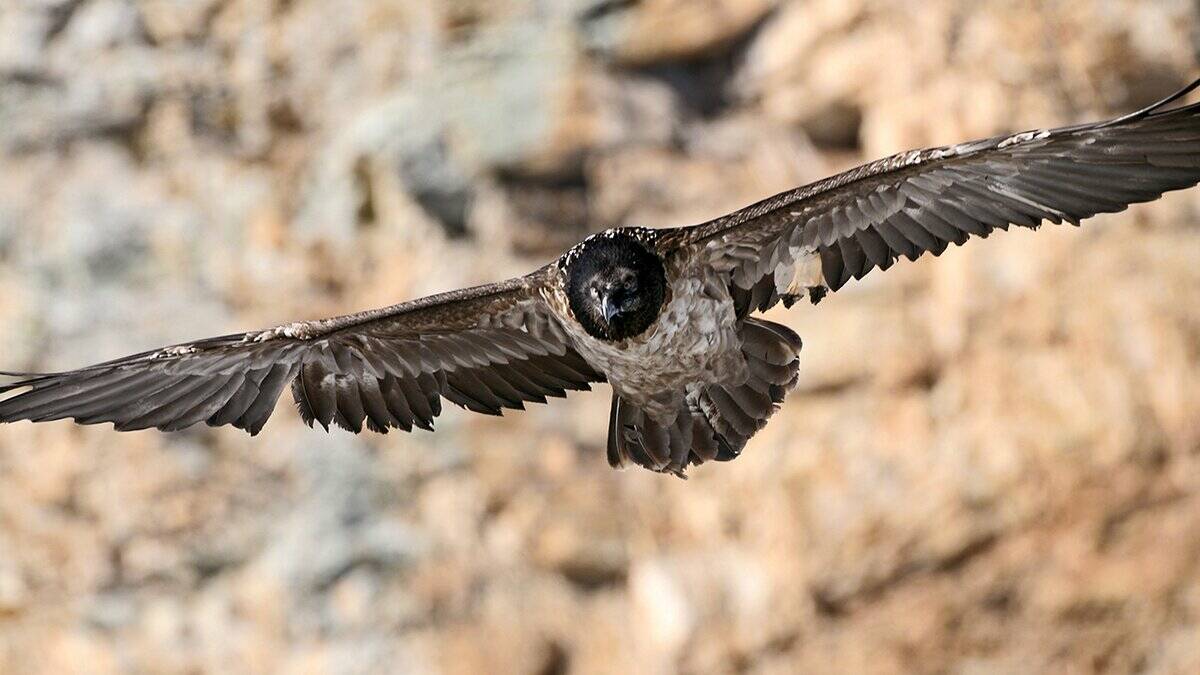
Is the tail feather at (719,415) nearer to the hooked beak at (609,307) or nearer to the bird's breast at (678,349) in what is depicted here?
the bird's breast at (678,349)

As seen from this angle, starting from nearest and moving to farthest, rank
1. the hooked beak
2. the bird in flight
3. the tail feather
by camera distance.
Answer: the bird in flight
the hooked beak
the tail feather

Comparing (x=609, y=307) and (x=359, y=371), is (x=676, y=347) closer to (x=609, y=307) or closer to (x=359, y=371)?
(x=609, y=307)

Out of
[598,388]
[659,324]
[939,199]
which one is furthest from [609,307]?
[598,388]

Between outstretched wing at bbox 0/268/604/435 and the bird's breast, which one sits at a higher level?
outstretched wing at bbox 0/268/604/435

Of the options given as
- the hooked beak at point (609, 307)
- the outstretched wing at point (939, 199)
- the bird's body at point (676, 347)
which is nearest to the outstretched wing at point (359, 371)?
the bird's body at point (676, 347)

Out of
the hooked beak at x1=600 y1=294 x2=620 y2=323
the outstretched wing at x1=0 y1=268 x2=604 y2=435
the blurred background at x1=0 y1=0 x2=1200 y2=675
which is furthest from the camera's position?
the blurred background at x1=0 y1=0 x2=1200 y2=675

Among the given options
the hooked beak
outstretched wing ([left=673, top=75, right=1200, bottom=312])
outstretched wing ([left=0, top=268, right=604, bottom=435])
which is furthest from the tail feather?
the hooked beak

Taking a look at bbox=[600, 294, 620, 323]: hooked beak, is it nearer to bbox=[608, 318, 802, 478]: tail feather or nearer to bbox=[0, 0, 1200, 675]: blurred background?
bbox=[608, 318, 802, 478]: tail feather

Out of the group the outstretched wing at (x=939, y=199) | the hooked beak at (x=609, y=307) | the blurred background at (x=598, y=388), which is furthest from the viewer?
the blurred background at (x=598, y=388)
